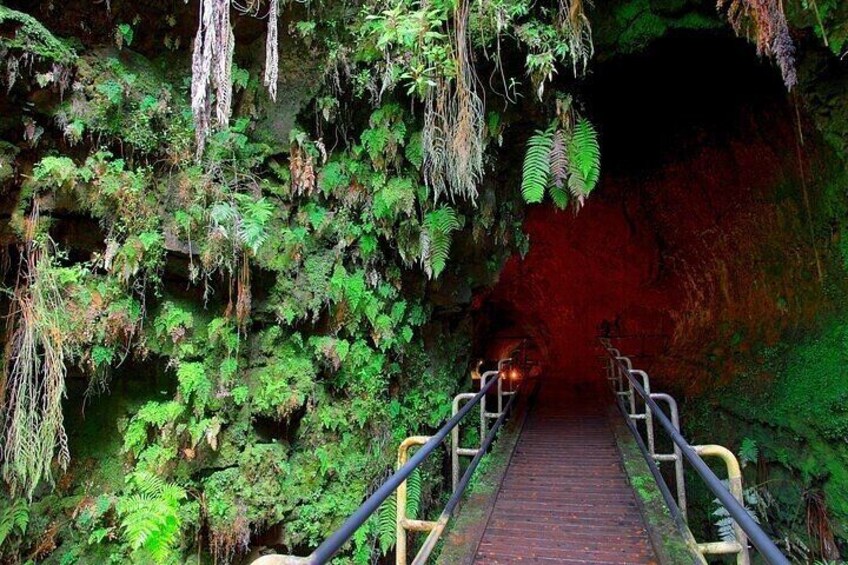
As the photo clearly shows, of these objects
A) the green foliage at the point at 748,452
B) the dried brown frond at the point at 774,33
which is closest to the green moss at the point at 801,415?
the green foliage at the point at 748,452

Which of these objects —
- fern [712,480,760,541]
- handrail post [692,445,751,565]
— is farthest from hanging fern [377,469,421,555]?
fern [712,480,760,541]

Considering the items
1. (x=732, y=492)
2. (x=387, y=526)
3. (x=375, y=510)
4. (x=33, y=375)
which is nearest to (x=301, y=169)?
(x=33, y=375)

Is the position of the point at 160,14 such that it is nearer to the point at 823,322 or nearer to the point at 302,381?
the point at 302,381

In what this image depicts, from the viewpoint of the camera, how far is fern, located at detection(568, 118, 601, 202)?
488 centimetres

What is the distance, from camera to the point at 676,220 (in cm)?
1062

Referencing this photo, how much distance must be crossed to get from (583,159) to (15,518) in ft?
20.9

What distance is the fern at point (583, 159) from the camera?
4883mm

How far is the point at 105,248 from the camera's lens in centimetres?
459

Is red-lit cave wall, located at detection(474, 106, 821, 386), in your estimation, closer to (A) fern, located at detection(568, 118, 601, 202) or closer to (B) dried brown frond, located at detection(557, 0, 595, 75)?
(A) fern, located at detection(568, 118, 601, 202)

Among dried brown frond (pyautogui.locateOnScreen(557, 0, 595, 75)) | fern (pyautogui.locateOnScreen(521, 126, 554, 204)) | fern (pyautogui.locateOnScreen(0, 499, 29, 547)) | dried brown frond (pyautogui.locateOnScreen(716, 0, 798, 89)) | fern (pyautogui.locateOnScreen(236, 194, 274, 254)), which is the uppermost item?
dried brown frond (pyautogui.locateOnScreen(557, 0, 595, 75))

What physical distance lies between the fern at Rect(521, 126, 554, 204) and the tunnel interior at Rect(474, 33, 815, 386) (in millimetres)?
2175

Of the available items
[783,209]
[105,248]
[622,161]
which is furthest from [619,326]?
[105,248]

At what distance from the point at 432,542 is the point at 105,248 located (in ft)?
13.4

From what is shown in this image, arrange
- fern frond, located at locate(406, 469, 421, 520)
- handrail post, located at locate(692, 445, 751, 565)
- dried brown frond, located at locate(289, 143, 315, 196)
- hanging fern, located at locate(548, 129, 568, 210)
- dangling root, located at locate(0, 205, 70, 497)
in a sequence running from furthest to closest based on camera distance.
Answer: dried brown frond, located at locate(289, 143, 315, 196)
fern frond, located at locate(406, 469, 421, 520)
hanging fern, located at locate(548, 129, 568, 210)
dangling root, located at locate(0, 205, 70, 497)
handrail post, located at locate(692, 445, 751, 565)
